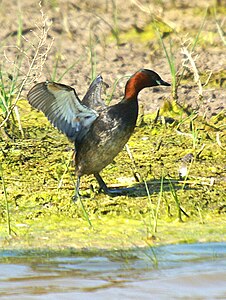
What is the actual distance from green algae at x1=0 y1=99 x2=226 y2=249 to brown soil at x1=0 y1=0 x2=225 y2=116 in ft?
1.50

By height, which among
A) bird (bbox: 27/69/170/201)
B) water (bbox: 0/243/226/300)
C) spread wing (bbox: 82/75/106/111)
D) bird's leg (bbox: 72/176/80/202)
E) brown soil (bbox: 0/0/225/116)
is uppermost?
brown soil (bbox: 0/0/225/116)

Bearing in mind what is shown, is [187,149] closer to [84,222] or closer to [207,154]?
[207,154]

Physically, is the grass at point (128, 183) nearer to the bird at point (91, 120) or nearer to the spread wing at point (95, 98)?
the bird at point (91, 120)

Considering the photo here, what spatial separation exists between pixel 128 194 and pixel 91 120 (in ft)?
1.91

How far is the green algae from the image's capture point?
6.31m

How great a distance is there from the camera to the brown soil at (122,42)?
9.23m

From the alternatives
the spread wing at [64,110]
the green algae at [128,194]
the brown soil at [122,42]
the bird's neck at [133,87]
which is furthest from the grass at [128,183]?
the bird's neck at [133,87]

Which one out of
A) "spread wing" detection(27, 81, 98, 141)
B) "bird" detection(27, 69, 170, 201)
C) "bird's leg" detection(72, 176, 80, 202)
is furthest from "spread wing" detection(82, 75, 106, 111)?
"bird's leg" detection(72, 176, 80, 202)

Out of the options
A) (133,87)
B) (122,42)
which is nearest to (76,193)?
(133,87)

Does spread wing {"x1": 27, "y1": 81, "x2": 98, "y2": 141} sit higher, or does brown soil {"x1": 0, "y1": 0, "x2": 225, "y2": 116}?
brown soil {"x1": 0, "y1": 0, "x2": 225, "y2": 116}

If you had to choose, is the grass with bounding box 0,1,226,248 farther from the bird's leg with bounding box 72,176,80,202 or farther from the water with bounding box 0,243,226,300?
the water with bounding box 0,243,226,300

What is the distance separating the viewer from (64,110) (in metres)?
7.19

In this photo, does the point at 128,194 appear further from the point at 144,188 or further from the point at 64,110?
the point at 64,110

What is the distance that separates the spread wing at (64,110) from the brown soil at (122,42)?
1.39 metres
